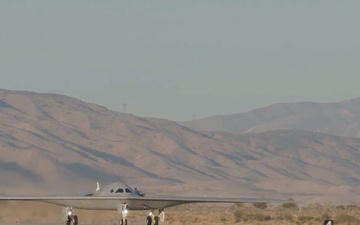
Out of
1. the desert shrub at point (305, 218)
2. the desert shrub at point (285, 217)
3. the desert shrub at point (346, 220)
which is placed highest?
the desert shrub at point (285, 217)

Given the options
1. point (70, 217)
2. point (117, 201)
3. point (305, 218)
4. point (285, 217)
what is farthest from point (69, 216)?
point (285, 217)

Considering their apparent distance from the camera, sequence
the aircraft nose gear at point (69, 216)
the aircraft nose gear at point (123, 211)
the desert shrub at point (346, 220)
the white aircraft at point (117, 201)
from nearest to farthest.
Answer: the aircraft nose gear at point (123, 211), the white aircraft at point (117, 201), the aircraft nose gear at point (69, 216), the desert shrub at point (346, 220)

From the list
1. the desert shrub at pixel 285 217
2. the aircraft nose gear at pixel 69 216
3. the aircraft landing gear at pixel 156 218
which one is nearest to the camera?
the aircraft landing gear at pixel 156 218

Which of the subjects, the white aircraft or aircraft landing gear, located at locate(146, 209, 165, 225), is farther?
aircraft landing gear, located at locate(146, 209, 165, 225)

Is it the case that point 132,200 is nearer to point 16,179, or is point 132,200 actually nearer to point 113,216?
point 113,216

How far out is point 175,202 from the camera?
55.3 metres

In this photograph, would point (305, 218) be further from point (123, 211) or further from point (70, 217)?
point (123, 211)

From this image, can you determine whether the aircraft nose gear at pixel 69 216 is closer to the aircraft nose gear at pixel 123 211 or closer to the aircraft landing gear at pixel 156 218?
the aircraft nose gear at pixel 123 211

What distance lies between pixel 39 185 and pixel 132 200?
139m

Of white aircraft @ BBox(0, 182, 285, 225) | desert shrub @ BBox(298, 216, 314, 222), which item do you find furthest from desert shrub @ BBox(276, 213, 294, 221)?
white aircraft @ BBox(0, 182, 285, 225)

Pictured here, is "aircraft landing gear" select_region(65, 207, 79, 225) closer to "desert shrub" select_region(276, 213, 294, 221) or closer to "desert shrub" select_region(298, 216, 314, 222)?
"desert shrub" select_region(298, 216, 314, 222)

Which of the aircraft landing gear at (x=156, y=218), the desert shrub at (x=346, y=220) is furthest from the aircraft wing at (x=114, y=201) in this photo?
the desert shrub at (x=346, y=220)

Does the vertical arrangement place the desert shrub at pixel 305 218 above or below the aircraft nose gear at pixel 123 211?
above

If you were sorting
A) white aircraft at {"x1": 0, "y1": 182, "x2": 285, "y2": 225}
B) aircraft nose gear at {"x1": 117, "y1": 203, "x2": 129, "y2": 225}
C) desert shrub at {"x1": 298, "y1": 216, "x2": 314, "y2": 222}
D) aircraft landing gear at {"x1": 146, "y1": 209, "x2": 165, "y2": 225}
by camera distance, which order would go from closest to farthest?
1. aircraft nose gear at {"x1": 117, "y1": 203, "x2": 129, "y2": 225}
2. white aircraft at {"x1": 0, "y1": 182, "x2": 285, "y2": 225}
3. aircraft landing gear at {"x1": 146, "y1": 209, "x2": 165, "y2": 225}
4. desert shrub at {"x1": 298, "y1": 216, "x2": 314, "y2": 222}
